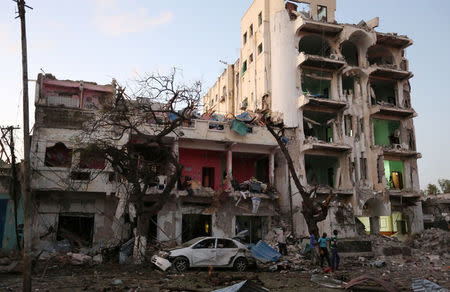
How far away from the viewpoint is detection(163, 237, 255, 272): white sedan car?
51.1 ft

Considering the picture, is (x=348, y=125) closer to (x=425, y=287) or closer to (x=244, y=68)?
(x=244, y=68)

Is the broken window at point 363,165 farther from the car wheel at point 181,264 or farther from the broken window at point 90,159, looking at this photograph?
the broken window at point 90,159

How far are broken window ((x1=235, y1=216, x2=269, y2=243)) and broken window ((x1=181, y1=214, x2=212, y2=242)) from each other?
2166 mm

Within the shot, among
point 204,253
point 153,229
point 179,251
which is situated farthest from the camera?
point 153,229

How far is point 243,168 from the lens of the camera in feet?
95.5

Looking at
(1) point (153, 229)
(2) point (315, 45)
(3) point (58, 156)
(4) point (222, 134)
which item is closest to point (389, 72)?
(2) point (315, 45)

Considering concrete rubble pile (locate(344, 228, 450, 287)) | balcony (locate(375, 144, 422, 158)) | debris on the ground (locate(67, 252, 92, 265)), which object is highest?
balcony (locate(375, 144, 422, 158))

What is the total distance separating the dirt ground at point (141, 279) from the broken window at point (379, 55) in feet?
74.4

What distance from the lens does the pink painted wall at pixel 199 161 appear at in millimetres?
27125

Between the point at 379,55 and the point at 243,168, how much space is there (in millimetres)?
16996

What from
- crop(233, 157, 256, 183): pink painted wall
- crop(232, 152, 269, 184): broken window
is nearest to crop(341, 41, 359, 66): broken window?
crop(232, 152, 269, 184): broken window

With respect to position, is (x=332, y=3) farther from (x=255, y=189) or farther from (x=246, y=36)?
(x=255, y=189)

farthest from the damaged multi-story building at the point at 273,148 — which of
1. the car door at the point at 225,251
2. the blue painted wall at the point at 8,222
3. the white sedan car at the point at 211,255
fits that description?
the car door at the point at 225,251

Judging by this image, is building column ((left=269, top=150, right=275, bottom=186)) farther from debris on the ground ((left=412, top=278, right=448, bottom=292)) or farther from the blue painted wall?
the blue painted wall
